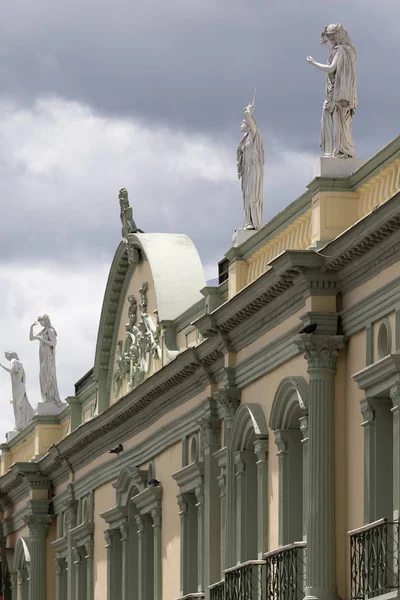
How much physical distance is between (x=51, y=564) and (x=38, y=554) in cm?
40

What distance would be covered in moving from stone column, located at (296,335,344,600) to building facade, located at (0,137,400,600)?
2 cm

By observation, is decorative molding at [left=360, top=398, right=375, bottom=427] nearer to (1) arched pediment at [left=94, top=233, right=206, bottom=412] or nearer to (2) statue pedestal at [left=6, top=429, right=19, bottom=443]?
(1) arched pediment at [left=94, top=233, right=206, bottom=412]

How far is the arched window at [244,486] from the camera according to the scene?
1200 inches

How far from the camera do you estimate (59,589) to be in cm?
4638

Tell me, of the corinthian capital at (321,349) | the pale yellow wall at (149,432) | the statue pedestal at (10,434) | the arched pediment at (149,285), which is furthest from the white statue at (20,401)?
the corinthian capital at (321,349)

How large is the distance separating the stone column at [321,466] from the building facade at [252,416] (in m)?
0.02

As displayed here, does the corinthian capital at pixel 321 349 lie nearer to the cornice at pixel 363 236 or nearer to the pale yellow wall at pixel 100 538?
the cornice at pixel 363 236

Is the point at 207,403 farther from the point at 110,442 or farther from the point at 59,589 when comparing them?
the point at 59,589

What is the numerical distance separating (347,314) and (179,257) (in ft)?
36.2

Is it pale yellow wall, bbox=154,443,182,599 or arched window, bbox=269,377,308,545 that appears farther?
pale yellow wall, bbox=154,443,182,599

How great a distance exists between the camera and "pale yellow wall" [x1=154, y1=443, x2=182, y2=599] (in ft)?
117

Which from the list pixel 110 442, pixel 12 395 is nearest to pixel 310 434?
pixel 110 442

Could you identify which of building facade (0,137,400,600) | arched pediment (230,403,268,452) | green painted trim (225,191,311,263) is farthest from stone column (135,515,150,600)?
green painted trim (225,191,311,263)

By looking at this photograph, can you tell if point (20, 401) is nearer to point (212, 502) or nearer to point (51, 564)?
point (51, 564)
